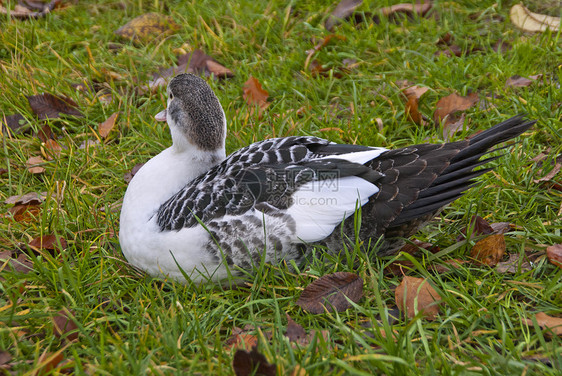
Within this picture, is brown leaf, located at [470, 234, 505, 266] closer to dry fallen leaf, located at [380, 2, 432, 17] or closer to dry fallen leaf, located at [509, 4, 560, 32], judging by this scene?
dry fallen leaf, located at [509, 4, 560, 32]

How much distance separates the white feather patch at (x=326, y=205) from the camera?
269 centimetres

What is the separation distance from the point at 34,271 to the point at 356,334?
1.58 metres

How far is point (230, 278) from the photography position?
8.84ft

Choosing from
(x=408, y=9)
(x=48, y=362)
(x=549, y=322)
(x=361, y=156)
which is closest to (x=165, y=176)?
(x=361, y=156)

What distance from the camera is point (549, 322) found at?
2.42 metres

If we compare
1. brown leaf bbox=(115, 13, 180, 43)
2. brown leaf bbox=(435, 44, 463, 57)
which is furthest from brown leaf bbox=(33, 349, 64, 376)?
brown leaf bbox=(435, 44, 463, 57)

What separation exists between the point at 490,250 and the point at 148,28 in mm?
3534

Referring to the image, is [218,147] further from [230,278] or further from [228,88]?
[228,88]

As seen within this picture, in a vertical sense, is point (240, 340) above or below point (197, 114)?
below

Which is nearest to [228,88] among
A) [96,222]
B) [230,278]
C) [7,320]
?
[96,222]

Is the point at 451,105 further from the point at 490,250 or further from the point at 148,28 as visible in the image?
the point at 148,28

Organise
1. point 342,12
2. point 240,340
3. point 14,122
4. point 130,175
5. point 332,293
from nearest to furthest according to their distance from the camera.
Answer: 1. point 240,340
2. point 332,293
3. point 130,175
4. point 14,122
5. point 342,12

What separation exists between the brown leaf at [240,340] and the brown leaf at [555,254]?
4.70 feet

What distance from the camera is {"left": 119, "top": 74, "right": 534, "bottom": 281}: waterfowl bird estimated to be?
2.69 meters
